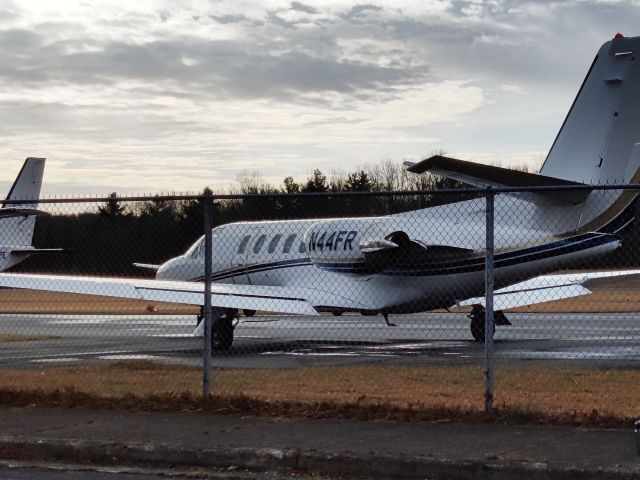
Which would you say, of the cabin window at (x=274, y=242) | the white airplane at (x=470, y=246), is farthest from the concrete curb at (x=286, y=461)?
the cabin window at (x=274, y=242)

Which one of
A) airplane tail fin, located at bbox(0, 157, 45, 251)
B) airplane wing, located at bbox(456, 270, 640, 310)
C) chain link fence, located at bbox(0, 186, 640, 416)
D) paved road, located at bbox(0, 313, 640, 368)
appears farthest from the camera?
airplane tail fin, located at bbox(0, 157, 45, 251)

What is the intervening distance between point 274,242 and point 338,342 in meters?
3.30

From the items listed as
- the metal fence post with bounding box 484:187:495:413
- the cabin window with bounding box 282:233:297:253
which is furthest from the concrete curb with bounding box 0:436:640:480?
the cabin window with bounding box 282:233:297:253

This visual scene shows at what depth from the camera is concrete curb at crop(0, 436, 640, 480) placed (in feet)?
27.6

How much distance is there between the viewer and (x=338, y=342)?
80.8 feet

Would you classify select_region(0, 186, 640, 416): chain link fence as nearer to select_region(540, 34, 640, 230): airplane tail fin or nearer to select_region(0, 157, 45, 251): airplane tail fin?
select_region(540, 34, 640, 230): airplane tail fin

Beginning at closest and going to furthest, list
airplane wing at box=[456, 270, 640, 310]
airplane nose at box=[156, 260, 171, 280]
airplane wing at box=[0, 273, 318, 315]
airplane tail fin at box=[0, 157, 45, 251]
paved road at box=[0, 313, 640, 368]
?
paved road at box=[0, 313, 640, 368], airplane wing at box=[0, 273, 318, 315], airplane wing at box=[456, 270, 640, 310], airplane nose at box=[156, 260, 171, 280], airplane tail fin at box=[0, 157, 45, 251]

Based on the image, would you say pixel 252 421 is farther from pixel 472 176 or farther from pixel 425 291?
pixel 425 291

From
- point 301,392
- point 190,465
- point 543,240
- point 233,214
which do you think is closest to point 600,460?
point 190,465

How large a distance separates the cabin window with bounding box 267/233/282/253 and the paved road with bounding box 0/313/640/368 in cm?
215

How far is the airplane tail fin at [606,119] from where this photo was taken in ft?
66.6

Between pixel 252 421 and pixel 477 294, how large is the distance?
12.1 m

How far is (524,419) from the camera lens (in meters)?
10.5

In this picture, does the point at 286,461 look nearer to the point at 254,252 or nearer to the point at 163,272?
the point at 254,252
